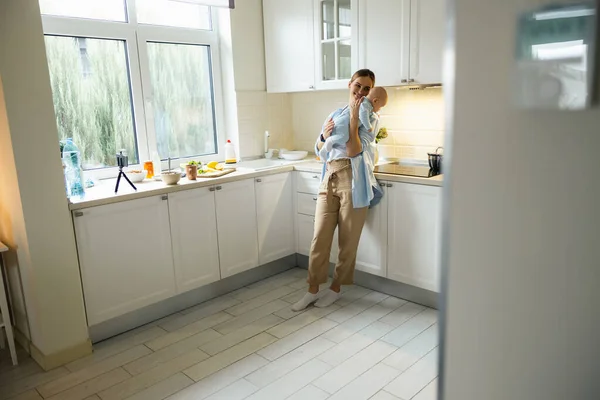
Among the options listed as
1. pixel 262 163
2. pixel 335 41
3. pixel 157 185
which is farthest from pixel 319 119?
pixel 157 185

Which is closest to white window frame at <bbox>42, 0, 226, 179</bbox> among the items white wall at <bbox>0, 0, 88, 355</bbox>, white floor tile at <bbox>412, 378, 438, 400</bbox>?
white wall at <bbox>0, 0, 88, 355</bbox>

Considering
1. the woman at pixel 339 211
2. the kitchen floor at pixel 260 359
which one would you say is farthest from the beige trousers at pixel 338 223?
the kitchen floor at pixel 260 359

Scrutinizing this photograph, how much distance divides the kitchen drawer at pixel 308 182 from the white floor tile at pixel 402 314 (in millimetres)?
999

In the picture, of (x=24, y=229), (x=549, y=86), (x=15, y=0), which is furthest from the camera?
(x=24, y=229)

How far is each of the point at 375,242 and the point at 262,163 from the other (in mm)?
1188

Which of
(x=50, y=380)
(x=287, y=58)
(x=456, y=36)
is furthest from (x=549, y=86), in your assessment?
(x=287, y=58)

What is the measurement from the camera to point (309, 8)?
345 centimetres

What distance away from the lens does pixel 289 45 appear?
3.65 meters

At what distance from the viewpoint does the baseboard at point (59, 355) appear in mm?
2420

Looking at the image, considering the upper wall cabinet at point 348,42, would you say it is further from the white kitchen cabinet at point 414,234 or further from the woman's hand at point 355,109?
the white kitchen cabinet at point 414,234

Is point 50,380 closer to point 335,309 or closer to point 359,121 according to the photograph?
point 335,309

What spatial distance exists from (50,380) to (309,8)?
286cm

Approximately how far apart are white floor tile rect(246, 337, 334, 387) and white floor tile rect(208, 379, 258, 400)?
4 cm

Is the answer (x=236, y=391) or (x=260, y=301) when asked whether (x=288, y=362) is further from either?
(x=260, y=301)
